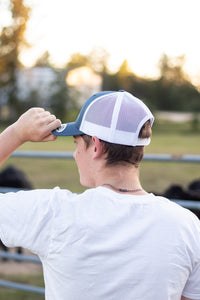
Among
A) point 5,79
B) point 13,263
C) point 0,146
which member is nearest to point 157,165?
point 13,263

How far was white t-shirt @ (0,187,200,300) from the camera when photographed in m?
1.05

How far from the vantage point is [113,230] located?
1.06 meters

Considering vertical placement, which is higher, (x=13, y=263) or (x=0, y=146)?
(x=0, y=146)

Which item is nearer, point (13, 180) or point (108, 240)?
point (108, 240)

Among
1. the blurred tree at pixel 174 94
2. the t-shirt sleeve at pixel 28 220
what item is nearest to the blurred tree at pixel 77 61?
the blurred tree at pixel 174 94

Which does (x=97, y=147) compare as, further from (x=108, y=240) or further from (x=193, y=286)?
(x=193, y=286)

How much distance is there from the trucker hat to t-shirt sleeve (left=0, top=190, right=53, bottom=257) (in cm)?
23

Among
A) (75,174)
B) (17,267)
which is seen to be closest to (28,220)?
(17,267)

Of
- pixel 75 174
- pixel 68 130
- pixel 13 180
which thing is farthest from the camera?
pixel 75 174

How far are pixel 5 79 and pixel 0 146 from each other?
96.9 ft

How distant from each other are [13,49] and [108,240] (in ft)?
93.5

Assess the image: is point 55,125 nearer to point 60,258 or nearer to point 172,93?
point 60,258

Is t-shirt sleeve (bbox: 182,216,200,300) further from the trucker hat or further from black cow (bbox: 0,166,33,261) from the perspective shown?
black cow (bbox: 0,166,33,261)

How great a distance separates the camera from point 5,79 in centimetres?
2961
